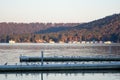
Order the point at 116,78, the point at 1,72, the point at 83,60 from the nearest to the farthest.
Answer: the point at 116,78 < the point at 1,72 < the point at 83,60

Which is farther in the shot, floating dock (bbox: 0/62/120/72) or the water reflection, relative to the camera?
floating dock (bbox: 0/62/120/72)

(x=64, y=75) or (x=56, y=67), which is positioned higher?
(x=56, y=67)

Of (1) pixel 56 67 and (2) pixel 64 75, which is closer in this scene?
(2) pixel 64 75

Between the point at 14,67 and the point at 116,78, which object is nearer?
the point at 116,78

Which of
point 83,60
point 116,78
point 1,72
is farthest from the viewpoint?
point 83,60

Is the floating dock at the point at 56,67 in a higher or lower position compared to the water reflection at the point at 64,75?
higher

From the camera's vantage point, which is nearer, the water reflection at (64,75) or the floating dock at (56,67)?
the water reflection at (64,75)

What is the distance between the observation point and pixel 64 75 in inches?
2096

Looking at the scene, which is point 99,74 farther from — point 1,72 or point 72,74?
point 1,72

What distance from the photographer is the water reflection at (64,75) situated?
2009 inches

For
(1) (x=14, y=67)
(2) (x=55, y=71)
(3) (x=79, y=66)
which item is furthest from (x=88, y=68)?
(1) (x=14, y=67)

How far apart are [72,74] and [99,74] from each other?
3755 mm

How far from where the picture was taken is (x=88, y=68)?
58375 millimetres

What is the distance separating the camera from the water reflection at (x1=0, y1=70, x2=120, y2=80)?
167 feet
